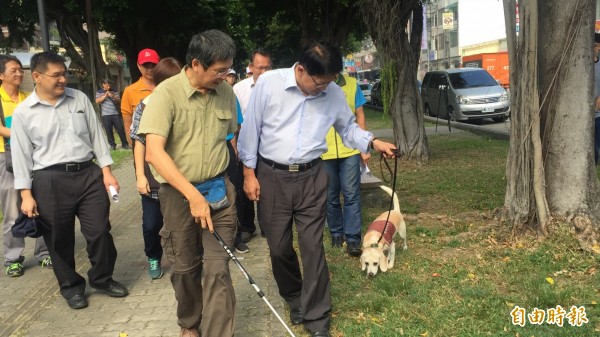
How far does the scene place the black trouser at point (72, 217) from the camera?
4324 mm

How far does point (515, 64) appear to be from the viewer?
16.5 feet

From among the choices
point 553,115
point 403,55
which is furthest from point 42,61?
point 403,55

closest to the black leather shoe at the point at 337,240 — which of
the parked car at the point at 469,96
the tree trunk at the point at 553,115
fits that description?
the tree trunk at the point at 553,115

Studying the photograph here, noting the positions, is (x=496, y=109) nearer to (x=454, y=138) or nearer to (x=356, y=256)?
(x=454, y=138)

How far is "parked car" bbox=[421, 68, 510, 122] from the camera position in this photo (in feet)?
56.9

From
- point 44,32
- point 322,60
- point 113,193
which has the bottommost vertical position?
point 113,193

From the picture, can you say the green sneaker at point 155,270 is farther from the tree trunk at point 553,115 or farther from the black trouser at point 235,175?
the tree trunk at point 553,115

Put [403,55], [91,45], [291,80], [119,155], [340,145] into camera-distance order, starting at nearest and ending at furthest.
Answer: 1. [291,80]
2. [340,145]
3. [403,55]
4. [119,155]
5. [91,45]

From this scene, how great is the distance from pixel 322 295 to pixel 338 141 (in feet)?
6.11

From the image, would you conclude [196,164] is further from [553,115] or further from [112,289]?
[553,115]

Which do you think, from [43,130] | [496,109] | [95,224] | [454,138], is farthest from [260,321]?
[496,109]

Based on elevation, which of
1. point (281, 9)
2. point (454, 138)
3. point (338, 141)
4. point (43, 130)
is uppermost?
point (281, 9)

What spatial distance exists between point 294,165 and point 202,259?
813mm

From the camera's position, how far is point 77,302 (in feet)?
14.7
